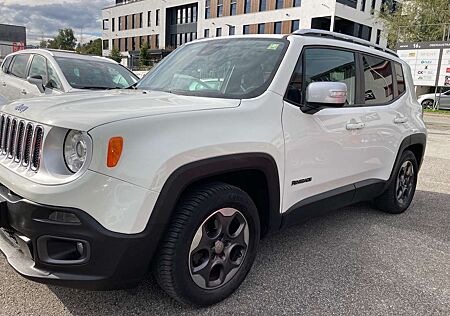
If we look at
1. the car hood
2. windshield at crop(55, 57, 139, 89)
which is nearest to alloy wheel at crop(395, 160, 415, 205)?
the car hood

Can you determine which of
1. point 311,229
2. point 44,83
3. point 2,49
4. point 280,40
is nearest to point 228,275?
point 311,229


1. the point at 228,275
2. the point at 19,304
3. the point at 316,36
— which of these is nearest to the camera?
the point at 19,304

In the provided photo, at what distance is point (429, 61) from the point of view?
2222 cm

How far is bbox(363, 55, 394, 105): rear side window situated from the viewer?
3.88 metres

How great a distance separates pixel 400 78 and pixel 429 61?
2047 cm

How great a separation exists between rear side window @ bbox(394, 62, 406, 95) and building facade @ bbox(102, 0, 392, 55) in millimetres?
35087

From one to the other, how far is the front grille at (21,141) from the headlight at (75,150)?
0.16 meters

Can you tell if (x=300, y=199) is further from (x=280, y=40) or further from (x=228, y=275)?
(x=280, y=40)

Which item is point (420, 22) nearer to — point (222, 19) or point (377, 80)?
point (222, 19)

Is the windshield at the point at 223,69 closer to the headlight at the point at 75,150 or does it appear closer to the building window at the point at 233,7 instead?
the headlight at the point at 75,150

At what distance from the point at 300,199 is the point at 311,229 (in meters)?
1.06

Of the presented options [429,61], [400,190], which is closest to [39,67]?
[400,190]

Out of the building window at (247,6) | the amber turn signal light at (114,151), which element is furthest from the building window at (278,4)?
the amber turn signal light at (114,151)

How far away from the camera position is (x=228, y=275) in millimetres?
2666
